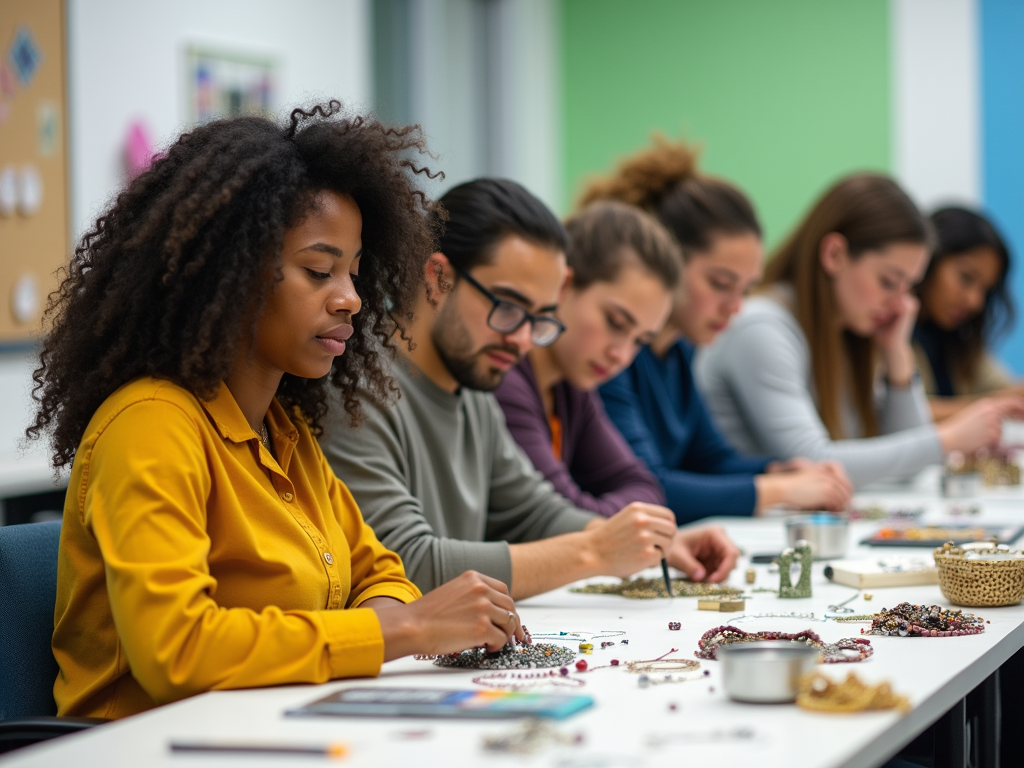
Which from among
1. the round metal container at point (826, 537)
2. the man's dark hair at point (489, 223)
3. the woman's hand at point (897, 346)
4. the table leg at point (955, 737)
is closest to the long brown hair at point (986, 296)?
the woman's hand at point (897, 346)

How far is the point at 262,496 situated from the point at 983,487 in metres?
2.54

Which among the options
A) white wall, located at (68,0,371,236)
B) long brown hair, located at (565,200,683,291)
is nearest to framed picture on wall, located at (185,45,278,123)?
white wall, located at (68,0,371,236)

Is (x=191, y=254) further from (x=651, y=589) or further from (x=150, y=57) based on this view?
(x=150, y=57)

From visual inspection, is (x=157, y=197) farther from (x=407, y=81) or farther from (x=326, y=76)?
(x=407, y=81)

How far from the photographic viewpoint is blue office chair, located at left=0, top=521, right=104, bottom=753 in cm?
148

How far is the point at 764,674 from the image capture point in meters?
1.20

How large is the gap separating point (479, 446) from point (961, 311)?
10.9 ft

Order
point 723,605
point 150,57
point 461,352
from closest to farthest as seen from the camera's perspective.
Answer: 1. point 723,605
2. point 461,352
3. point 150,57

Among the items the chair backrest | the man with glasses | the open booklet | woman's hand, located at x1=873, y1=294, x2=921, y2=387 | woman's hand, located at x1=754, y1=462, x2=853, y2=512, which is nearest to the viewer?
the open booklet

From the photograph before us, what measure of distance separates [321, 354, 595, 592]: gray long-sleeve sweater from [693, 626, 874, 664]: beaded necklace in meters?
0.43

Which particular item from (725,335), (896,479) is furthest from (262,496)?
(896,479)

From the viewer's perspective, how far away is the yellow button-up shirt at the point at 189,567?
48.8 inches

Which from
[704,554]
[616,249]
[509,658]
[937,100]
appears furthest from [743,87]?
[509,658]

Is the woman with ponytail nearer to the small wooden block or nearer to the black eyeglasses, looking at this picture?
the black eyeglasses
